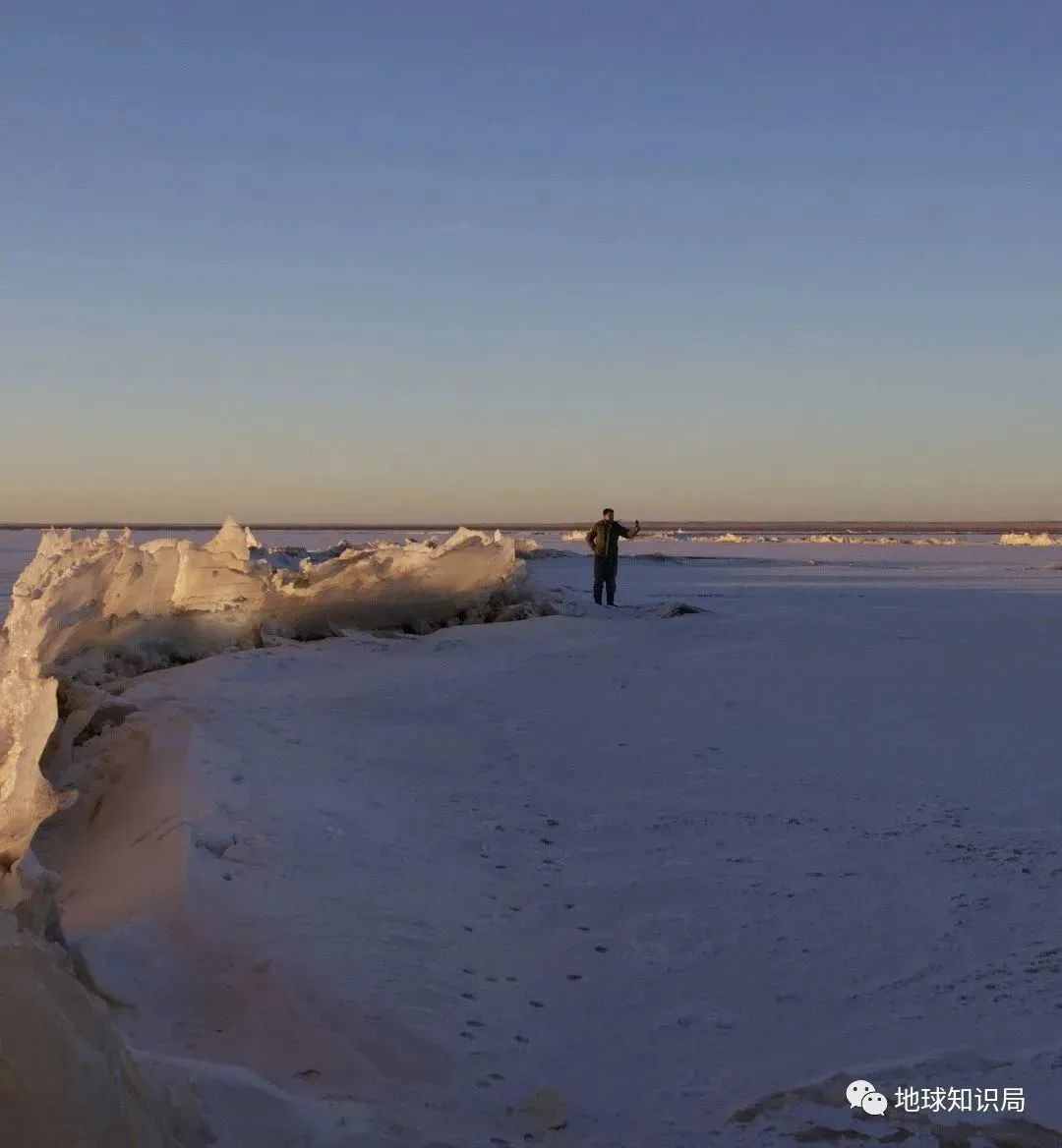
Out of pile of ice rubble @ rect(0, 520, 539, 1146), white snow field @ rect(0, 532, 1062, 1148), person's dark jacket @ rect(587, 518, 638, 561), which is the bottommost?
white snow field @ rect(0, 532, 1062, 1148)

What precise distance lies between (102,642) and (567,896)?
17.2 ft

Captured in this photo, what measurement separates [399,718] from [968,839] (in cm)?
358

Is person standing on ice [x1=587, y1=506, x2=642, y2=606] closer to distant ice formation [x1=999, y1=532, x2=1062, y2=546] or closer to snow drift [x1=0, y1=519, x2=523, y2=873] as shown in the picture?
snow drift [x1=0, y1=519, x2=523, y2=873]

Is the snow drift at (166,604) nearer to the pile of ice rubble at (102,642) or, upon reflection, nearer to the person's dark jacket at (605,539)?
the pile of ice rubble at (102,642)

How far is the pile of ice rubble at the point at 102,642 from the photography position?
228cm

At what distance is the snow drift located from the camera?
4.04 meters

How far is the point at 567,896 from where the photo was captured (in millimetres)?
4965

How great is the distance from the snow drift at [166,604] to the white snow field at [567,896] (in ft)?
1.81

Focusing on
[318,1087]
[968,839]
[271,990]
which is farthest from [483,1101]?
[968,839]

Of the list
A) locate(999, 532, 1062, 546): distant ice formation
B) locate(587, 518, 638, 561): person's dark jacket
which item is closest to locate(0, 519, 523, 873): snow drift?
locate(587, 518, 638, 561): person's dark jacket

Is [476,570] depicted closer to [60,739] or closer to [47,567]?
[47,567]

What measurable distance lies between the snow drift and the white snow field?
55 centimetres

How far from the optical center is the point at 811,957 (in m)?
4.32

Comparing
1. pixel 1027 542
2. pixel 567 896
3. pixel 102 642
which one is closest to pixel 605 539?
pixel 102 642
